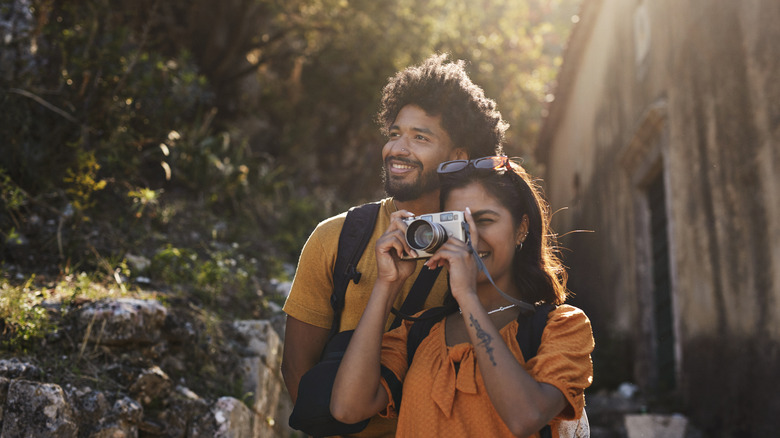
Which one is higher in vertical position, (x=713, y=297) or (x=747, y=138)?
(x=747, y=138)

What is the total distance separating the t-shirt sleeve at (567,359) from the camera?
6.90 feet

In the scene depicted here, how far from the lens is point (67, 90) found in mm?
5773

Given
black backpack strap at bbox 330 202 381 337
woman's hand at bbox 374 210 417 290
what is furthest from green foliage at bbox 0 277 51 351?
woman's hand at bbox 374 210 417 290

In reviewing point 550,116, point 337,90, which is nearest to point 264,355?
point 337,90

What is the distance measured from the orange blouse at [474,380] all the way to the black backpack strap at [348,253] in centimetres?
58

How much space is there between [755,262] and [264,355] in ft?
10.6

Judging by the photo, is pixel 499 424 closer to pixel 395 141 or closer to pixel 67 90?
pixel 395 141

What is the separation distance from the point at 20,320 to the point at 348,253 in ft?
5.60

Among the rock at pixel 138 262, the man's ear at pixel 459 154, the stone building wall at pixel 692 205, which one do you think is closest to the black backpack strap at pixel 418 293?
the man's ear at pixel 459 154

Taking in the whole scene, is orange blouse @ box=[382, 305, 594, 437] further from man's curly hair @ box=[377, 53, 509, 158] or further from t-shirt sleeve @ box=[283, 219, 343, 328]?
man's curly hair @ box=[377, 53, 509, 158]

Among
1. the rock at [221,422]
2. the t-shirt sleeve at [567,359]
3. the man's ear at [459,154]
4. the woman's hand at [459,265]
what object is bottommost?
the rock at [221,422]

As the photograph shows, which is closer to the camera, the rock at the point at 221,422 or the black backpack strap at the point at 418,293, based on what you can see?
the black backpack strap at the point at 418,293

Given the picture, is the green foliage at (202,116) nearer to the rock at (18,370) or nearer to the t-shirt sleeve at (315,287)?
the rock at (18,370)

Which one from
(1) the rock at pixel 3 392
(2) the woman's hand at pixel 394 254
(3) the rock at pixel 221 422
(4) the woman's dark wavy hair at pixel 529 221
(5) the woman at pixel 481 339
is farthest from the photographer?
(3) the rock at pixel 221 422
